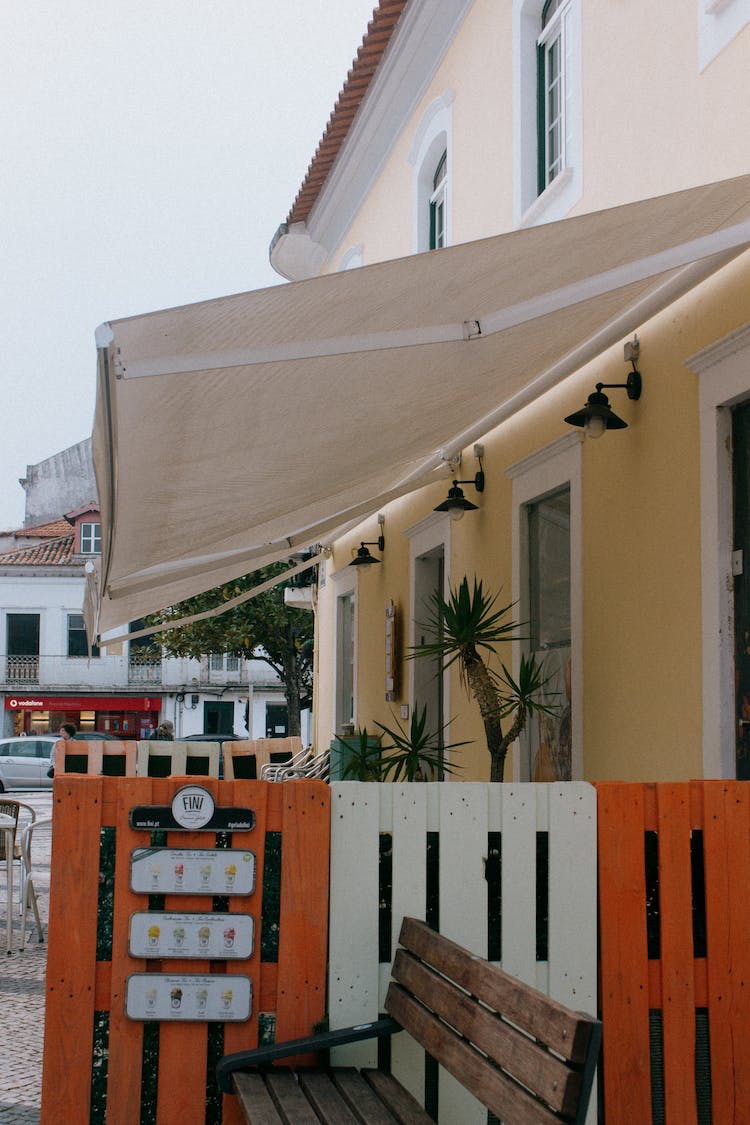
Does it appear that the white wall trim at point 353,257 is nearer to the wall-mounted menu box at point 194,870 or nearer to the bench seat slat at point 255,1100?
the wall-mounted menu box at point 194,870

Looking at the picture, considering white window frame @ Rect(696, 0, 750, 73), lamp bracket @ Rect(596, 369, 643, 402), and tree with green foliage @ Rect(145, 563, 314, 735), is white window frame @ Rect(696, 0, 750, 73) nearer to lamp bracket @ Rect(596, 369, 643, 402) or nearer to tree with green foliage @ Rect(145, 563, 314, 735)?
lamp bracket @ Rect(596, 369, 643, 402)

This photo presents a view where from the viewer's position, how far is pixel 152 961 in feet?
12.5

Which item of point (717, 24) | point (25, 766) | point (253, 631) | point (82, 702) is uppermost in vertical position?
point (717, 24)

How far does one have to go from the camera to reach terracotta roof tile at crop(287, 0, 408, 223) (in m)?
10.9

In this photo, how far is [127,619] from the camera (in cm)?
927

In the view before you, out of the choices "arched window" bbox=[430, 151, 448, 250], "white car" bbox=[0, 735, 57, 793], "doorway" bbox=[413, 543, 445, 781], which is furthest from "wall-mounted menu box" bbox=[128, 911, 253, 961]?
"white car" bbox=[0, 735, 57, 793]

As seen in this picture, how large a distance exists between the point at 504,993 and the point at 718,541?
2896mm

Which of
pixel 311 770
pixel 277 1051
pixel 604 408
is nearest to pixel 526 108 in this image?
pixel 604 408

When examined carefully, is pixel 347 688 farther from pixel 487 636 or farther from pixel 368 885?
pixel 368 885

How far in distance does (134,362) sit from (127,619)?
5467mm

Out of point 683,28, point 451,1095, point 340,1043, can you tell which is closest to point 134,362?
point 340,1043

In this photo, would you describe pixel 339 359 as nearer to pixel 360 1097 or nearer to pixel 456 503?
pixel 360 1097

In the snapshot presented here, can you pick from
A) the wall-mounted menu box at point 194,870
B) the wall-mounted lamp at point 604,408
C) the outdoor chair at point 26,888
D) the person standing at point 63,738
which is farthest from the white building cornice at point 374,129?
the wall-mounted menu box at point 194,870

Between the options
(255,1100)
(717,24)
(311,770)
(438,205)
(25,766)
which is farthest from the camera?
(25,766)
